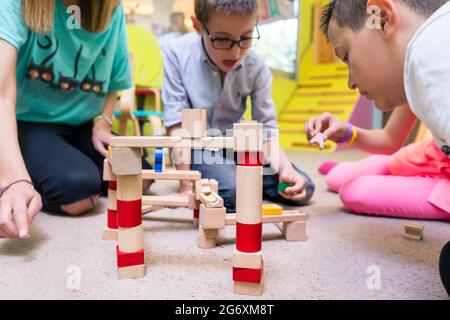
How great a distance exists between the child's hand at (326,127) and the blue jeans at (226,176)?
0.59ft

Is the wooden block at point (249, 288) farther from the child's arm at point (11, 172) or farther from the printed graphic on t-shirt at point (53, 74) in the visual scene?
the printed graphic on t-shirt at point (53, 74)

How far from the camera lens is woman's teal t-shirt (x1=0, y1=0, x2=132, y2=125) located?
863 mm

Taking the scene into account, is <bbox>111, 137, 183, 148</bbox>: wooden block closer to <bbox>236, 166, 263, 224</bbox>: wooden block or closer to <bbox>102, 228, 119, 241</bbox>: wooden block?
<bbox>236, 166, 263, 224</bbox>: wooden block

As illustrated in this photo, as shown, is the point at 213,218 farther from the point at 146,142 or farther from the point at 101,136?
the point at 101,136

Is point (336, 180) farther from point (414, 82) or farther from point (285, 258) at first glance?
point (414, 82)

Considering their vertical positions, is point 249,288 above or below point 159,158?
below

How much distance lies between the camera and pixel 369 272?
1.90 ft

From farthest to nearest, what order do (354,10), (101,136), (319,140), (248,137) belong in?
(101,136) → (319,140) → (354,10) → (248,137)

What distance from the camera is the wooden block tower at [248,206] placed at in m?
0.47

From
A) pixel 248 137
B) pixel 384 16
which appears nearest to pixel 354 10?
pixel 384 16

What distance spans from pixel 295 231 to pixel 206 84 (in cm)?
49

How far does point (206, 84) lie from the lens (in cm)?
104

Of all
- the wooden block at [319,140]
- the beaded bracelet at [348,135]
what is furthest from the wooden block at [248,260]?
the beaded bracelet at [348,135]

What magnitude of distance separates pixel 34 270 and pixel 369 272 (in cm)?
50
